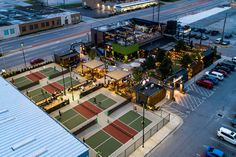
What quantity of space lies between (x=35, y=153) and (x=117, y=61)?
45108mm

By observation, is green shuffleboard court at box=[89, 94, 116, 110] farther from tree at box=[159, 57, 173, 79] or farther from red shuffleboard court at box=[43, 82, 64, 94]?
tree at box=[159, 57, 173, 79]

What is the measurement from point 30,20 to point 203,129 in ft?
250

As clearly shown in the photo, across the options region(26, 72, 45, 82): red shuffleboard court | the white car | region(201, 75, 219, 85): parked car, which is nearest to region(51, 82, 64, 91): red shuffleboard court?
region(26, 72, 45, 82): red shuffleboard court

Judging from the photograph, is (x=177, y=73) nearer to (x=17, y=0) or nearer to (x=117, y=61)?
(x=117, y=61)

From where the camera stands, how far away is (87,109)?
163ft

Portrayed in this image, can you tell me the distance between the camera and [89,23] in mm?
106438

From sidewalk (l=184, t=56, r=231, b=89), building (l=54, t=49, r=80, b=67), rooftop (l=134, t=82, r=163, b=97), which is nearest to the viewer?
rooftop (l=134, t=82, r=163, b=97)

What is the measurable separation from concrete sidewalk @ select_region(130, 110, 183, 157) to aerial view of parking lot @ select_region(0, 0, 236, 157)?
0.16 metres

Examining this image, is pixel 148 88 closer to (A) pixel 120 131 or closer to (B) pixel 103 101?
(B) pixel 103 101

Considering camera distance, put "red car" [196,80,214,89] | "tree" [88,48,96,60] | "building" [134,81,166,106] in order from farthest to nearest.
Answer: "tree" [88,48,96,60], "red car" [196,80,214,89], "building" [134,81,166,106]

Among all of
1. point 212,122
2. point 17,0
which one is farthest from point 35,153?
point 17,0

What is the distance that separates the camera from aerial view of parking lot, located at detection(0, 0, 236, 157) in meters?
35.7

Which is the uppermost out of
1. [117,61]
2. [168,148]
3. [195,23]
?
[195,23]

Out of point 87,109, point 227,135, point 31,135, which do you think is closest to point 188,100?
point 227,135
